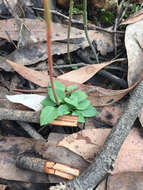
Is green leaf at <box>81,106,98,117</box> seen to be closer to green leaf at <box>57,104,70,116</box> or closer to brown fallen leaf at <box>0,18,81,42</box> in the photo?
green leaf at <box>57,104,70,116</box>

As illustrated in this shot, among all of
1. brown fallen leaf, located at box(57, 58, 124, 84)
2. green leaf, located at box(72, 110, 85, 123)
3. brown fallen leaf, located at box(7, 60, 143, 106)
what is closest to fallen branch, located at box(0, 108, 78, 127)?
green leaf, located at box(72, 110, 85, 123)

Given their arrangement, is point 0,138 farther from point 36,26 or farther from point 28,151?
point 36,26

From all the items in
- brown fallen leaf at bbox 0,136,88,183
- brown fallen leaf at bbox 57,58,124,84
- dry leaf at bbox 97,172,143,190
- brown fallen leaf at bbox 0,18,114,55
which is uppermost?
brown fallen leaf at bbox 0,18,114,55

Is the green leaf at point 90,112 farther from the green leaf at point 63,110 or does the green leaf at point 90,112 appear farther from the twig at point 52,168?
the twig at point 52,168

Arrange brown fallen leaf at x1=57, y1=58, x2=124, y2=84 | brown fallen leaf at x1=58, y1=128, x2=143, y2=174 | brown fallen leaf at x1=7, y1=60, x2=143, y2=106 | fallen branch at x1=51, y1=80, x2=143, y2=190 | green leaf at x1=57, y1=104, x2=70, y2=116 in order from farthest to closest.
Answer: brown fallen leaf at x1=57, y1=58, x2=124, y2=84, brown fallen leaf at x1=7, y1=60, x2=143, y2=106, green leaf at x1=57, y1=104, x2=70, y2=116, brown fallen leaf at x1=58, y1=128, x2=143, y2=174, fallen branch at x1=51, y1=80, x2=143, y2=190

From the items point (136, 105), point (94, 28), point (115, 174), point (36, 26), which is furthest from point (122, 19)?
point (115, 174)

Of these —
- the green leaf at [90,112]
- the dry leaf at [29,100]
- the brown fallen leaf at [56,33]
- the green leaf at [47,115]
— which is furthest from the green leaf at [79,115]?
the brown fallen leaf at [56,33]

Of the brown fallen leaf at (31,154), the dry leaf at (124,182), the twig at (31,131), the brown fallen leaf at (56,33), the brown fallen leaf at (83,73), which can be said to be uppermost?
the brown fallen leaf at (56,33)
